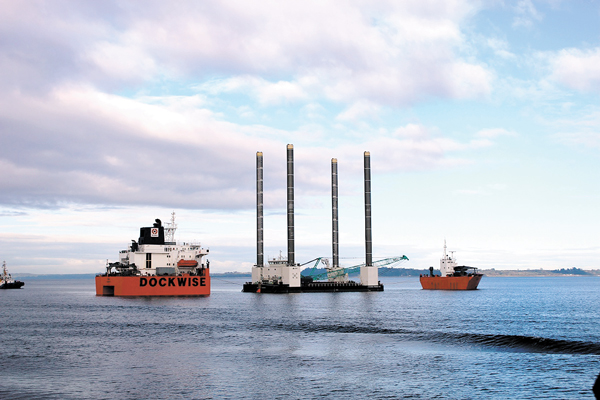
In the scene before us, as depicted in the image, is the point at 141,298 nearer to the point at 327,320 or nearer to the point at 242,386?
the point at 327,320

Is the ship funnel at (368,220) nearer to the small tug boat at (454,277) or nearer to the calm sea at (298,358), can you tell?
the small tug boat at (454,277)

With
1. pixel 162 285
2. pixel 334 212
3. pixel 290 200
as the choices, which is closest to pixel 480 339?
pixel 162 285

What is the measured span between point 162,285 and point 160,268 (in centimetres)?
321

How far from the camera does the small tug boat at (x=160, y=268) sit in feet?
323

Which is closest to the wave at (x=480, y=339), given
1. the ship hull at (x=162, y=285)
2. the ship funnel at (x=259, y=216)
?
the ship hull at (x=162, y=285)

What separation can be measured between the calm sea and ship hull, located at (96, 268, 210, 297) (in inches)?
1298

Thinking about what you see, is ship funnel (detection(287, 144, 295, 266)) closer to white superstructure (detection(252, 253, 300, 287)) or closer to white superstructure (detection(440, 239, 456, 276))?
white superstructure (detection(252, 253, 300, 287))

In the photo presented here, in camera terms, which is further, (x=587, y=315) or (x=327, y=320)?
(x=587, y=315)

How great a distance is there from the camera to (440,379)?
30.4 meters

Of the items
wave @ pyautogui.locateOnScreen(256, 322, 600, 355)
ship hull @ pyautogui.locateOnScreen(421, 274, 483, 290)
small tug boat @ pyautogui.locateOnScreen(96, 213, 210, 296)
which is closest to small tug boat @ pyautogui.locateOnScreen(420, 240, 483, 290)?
ship hull @ pyautogui.locateOnScreen(421, 274, 483, 290)

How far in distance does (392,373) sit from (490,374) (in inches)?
207

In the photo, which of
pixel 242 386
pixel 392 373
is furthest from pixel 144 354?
pixel 392 373

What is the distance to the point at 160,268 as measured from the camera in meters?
99.8

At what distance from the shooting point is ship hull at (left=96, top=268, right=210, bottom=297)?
97875 millimetres
